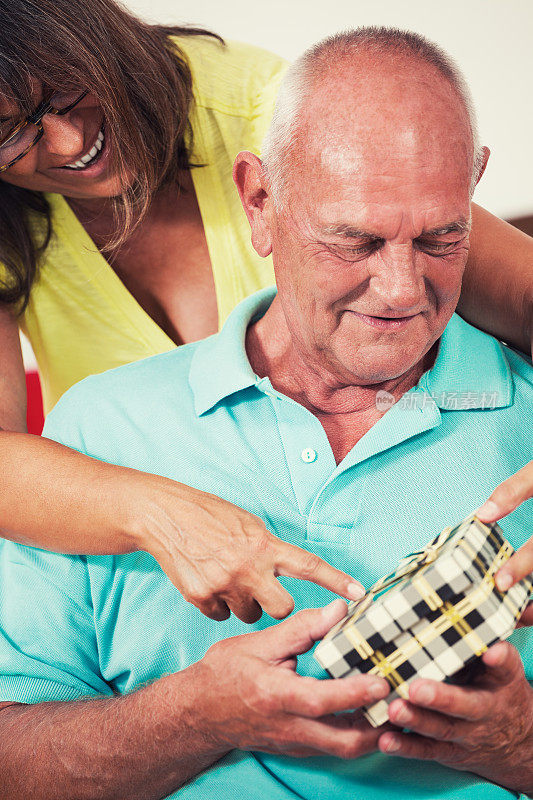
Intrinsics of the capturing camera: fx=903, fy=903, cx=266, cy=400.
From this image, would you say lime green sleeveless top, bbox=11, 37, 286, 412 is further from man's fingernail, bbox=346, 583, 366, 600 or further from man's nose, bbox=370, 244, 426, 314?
man's fingernail, bbox=346, 583, 366, 600

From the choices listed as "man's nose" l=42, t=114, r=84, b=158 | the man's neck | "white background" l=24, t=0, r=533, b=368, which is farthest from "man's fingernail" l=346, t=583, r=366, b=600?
"white background" l=24, t=0, r=533, b=368

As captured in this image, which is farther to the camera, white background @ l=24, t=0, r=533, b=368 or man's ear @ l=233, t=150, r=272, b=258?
white background @ l=24, t=0, r=533, b=368

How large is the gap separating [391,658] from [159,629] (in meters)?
0.44

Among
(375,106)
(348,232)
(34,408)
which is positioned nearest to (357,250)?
(348,232)

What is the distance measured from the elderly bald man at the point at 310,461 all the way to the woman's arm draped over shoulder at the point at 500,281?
0.15 ft

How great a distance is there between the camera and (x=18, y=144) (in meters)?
1.30

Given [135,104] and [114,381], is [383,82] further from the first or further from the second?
[114,381]

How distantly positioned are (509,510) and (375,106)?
501 millimetres

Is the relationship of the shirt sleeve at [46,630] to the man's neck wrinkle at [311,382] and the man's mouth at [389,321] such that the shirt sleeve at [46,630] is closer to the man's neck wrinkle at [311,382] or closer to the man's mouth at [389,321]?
the man's neck wrinkle at [311,382]

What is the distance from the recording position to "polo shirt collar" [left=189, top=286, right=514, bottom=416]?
126 centimetres

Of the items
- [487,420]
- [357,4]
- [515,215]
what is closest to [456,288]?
[487,420]

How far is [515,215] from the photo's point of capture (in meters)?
2.38

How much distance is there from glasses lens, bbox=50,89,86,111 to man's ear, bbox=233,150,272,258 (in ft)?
0.87

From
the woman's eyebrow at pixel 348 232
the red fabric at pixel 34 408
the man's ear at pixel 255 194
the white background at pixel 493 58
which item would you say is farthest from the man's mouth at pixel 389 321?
the white background at pixel 493 58
